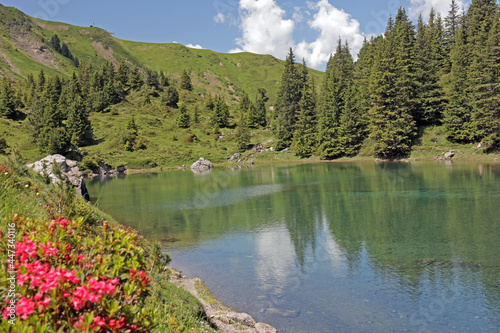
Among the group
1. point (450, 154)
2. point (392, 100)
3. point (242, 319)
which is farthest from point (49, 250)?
point (392, 100)

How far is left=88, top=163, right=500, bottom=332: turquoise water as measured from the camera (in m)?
11.8

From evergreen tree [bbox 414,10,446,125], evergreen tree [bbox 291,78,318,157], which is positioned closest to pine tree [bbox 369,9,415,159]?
evergreen tree [bbox 414,10,446,125]

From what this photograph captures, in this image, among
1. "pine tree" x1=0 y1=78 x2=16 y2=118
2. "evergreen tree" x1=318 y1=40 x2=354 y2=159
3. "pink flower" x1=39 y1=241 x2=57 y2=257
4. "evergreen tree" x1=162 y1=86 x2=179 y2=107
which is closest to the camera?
"pink flower" x1=39 y1=241 x2=57 y2=257

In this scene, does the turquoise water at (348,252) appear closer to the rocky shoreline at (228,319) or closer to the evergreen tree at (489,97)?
the rocky shoreline at (228,319)

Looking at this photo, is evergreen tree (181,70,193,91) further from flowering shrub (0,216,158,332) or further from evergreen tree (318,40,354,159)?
flowering shrub (0,216,158,332)

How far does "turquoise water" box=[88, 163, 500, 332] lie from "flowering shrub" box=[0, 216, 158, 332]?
8046 millimetres

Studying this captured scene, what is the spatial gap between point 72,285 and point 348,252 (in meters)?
16.6

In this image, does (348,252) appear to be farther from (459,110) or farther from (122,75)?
(122,75)

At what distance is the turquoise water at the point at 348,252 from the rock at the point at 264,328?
599mm

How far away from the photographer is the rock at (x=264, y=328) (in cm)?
1064

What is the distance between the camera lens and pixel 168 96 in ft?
427

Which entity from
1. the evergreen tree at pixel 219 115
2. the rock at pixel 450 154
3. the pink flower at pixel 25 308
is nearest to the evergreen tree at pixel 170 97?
the evergreen tree at pixel 219 115

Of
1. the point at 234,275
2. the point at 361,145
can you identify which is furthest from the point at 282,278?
the point at 361,145

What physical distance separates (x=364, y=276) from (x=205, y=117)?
117m
